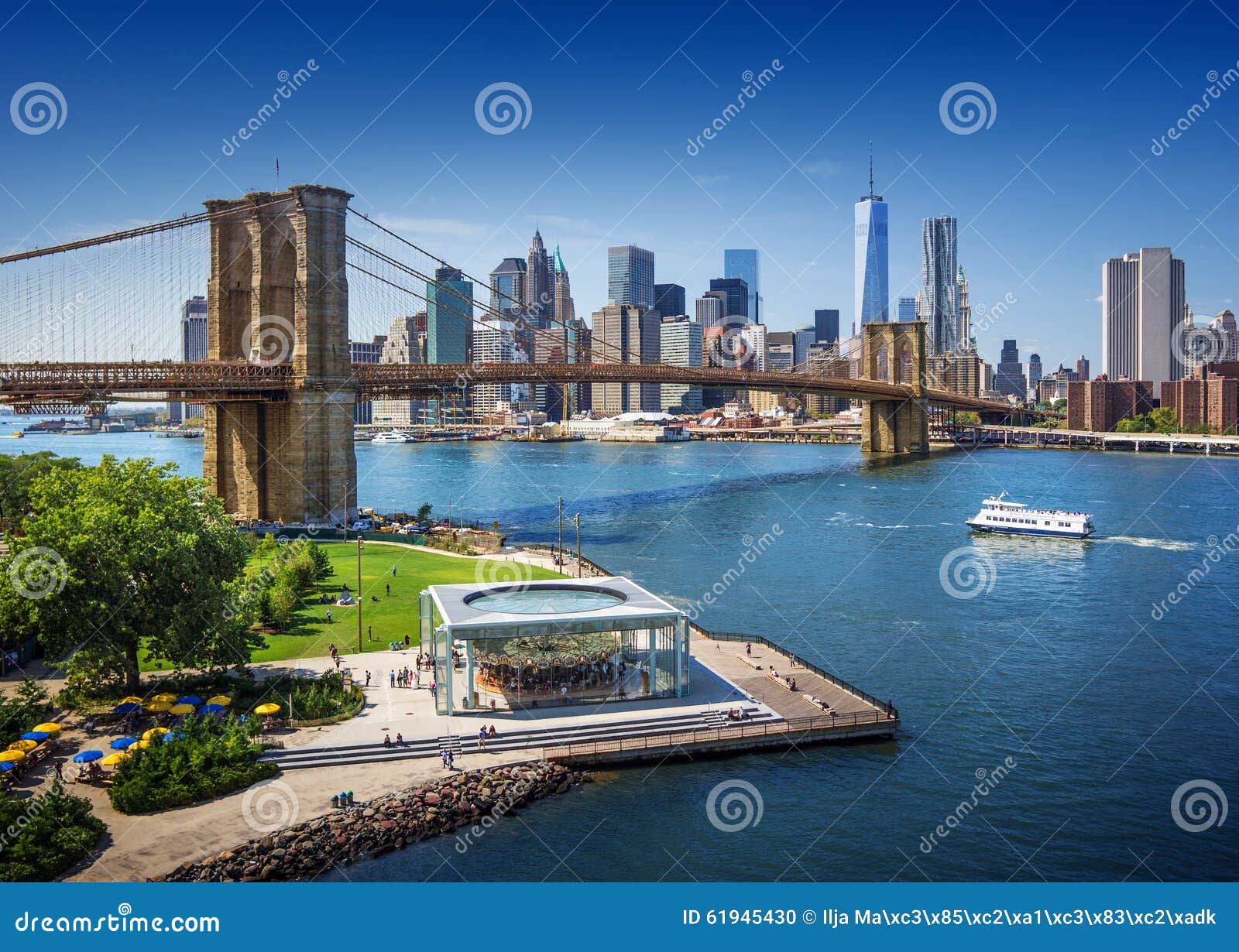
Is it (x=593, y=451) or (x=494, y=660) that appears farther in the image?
(x=593, y=451)

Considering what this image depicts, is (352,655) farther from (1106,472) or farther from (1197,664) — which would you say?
(1106,472)

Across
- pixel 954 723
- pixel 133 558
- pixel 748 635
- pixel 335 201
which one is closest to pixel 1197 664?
pixel 954 723

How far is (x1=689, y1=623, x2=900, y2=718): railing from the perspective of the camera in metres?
25.4

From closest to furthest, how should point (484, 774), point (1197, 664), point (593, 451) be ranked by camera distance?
point (484, 774) → point (1197, 664) → point (593, 451)

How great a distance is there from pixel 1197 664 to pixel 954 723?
1021cm

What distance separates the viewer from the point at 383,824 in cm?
1877

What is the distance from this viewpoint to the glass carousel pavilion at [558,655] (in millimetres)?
24156

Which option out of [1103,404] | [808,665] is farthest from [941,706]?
[1103,404]

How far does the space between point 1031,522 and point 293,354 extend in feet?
134

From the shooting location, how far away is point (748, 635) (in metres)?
31.8

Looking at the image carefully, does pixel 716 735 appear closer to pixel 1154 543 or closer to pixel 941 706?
pixel 941 706

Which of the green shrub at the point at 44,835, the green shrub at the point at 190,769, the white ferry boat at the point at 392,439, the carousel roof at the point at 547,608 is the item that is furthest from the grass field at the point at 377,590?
the white ferry boat at the point at 392,439

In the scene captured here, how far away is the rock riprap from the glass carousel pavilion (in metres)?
3.23

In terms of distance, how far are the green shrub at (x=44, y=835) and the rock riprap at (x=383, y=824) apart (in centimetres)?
172
